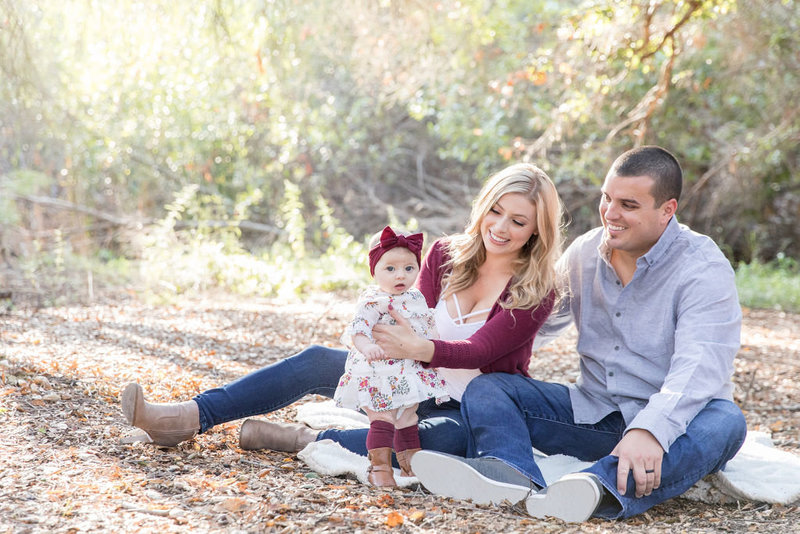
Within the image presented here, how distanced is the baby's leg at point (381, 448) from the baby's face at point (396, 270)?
0.43m

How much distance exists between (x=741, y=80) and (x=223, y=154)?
253 inches

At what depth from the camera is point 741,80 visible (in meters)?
8.55

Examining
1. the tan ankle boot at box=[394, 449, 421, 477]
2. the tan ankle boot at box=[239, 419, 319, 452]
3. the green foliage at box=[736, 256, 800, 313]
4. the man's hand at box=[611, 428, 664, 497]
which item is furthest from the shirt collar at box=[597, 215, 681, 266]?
the green foliage at box=[736, 256, 800, 313]

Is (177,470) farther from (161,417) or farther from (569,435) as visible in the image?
(569,435)

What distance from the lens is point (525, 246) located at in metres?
2.94

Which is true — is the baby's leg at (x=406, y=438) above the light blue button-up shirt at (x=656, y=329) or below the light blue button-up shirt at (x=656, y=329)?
below

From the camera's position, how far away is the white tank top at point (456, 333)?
9.45 ft

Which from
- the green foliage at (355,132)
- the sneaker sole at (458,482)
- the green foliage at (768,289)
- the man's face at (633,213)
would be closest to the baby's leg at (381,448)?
the sneaker sole at (458,482)

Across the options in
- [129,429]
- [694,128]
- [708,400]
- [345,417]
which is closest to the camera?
[708,400]

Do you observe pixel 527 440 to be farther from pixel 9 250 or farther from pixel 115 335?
pixel 9 250

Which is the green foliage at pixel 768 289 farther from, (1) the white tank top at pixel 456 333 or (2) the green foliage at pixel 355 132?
(1) the white tank top at pixel 456 333

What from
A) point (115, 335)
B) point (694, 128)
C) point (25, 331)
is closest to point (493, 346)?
point (115, 335)

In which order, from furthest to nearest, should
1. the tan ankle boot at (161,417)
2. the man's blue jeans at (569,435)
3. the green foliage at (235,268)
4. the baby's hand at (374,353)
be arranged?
the green foliage at (235,268) → the tan ankle boot at (161,417) → the baby's hand at (374,353) → the man's blue jeans at (569,435)

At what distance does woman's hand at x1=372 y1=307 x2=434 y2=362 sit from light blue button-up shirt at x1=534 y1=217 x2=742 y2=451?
666 mm
